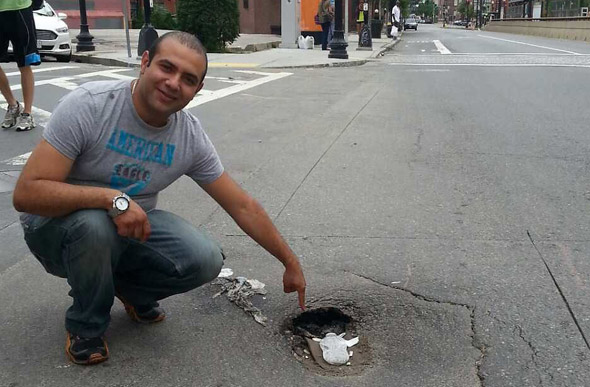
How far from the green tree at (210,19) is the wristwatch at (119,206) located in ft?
55.0

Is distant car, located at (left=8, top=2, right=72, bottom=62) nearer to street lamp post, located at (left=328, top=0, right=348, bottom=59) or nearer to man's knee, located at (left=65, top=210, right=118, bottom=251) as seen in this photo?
street lamp post, located at (left=328, top=0, right=348, bottom=59)

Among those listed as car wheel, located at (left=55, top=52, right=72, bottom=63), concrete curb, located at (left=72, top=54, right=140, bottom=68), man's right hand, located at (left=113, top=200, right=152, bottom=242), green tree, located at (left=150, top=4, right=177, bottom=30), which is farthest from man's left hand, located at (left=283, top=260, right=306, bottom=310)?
green tree, located at (left=150, top=4, right=177, bottom=30)

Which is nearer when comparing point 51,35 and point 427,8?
point 51,35

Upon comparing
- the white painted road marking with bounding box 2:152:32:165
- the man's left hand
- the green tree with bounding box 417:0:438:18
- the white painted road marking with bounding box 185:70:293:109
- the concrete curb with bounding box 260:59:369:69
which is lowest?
the white painted road marking with bounding box 2:152:32:165

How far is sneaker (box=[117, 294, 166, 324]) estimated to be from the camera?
2.90 m

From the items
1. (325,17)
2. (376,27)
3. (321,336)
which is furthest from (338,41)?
(376,27)

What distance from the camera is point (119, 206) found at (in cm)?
238

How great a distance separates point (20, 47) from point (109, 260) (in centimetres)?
525

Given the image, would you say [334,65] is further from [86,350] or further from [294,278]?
[86,350]

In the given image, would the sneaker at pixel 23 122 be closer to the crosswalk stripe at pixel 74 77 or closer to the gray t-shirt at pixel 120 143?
the crosswalk stripe at pixel 74 77

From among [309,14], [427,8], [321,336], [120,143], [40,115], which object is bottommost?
[321,336]

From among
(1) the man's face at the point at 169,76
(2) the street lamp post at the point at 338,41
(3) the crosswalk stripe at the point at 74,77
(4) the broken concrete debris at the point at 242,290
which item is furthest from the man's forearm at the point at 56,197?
(2) the street lamp post at the point at 338,41

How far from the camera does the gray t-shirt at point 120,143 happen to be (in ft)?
7.91

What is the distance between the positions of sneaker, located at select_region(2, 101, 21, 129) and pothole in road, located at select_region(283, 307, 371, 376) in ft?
17.3
